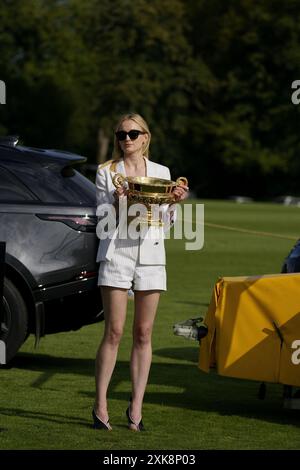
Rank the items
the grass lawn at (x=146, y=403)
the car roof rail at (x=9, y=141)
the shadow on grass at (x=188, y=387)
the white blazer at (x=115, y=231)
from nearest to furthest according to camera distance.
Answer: the grass lawn at (x=146, y=403) → the white blazer at (x=115, y=231) → the shadow on grass at (x=188, y=387) → the car roof rail at (x=9, y=141)

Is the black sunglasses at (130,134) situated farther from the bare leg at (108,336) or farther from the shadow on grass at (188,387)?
the shadow on grass at (188,387)

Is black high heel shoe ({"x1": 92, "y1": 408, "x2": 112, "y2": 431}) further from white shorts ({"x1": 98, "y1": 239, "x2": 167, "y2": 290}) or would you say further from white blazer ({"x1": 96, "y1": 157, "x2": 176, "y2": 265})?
white blazer ({"x1": 96, "y1": 157, "x2": 176, "y2": 265})

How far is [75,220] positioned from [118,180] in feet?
9.21

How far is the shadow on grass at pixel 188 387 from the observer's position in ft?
29.2

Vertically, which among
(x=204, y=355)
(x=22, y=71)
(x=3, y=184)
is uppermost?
(x=22, y=71)

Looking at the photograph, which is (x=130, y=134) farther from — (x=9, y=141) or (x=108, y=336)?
(x=9, y=141)

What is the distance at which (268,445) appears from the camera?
7.52m

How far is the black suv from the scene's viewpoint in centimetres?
1035

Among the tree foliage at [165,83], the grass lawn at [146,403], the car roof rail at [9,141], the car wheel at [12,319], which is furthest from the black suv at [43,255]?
the tree foliage at [165,83]

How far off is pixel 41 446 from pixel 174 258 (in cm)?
2006

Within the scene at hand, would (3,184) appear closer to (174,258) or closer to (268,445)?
(268,445)

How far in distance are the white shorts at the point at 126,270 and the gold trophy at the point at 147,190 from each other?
19 centimetres

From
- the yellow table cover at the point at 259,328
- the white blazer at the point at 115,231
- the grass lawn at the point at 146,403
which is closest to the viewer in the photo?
the grass lawn at the point at 146,403
